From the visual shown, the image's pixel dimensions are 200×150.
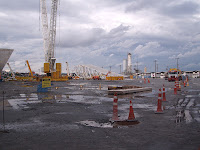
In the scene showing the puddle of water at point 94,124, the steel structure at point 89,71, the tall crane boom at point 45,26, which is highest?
the tall crane boom at point 45,26

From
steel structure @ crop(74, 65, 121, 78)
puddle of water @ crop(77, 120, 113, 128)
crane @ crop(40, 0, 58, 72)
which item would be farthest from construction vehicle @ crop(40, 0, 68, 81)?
puddle of water @ crop(77, 120, 113, 128)

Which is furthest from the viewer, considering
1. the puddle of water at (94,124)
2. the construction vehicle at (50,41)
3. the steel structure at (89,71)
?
the steel structure at (89,71)

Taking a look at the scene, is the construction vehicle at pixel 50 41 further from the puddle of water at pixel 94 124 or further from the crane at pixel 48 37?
the puddle of water at pixel 94 124

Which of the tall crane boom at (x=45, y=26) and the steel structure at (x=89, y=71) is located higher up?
the tall crane boom at (x=45, y=26)

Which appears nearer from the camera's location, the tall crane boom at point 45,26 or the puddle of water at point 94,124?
the puddle of water at point 94,124

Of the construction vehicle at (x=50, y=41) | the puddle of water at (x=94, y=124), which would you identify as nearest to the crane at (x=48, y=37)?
the construction vehicle at (x=50, y=41)

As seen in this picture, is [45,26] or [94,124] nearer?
[94,124]

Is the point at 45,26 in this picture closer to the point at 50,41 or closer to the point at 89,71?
the point at 50,41

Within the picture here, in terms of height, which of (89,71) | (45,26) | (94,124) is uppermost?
(45,26)

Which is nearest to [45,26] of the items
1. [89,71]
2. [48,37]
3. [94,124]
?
[48,37]

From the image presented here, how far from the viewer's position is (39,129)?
7836 millimetres

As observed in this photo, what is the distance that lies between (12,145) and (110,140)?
2518mm

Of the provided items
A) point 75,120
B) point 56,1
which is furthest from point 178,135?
point 56,1

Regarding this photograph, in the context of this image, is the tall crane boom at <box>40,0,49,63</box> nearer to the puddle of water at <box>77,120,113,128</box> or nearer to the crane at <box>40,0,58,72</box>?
the crane at <box>40,0,58,72</box>
